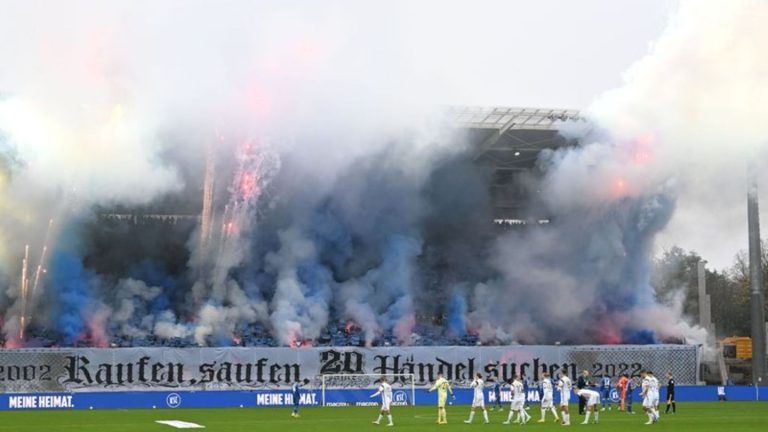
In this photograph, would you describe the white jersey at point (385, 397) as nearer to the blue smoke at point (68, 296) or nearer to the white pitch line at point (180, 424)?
the white pitch line at point (180, 424)

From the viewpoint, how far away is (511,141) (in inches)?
2901

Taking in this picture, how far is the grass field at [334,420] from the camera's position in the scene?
40219 mm

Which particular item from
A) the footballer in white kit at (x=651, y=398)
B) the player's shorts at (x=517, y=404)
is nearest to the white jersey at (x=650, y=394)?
the footballer in white kit at (x=651, y=398)

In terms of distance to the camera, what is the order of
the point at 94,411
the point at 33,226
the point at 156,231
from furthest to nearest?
the point at 156,231
the point at 33,226
the point at 94,411

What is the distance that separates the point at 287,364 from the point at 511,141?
21.7 metres

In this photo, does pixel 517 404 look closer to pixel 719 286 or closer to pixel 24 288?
pixel 24 288

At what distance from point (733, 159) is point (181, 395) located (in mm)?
30563

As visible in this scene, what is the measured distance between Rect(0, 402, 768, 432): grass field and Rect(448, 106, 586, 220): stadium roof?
20740mm

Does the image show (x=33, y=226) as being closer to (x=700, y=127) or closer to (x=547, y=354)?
(x=547, y=354)

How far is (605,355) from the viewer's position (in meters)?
67.2

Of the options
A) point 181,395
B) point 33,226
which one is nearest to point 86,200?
point 33,226

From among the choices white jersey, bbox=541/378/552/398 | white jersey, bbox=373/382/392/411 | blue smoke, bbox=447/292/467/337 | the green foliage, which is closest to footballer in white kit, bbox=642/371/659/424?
white jersey, bbox=541/378/552/398

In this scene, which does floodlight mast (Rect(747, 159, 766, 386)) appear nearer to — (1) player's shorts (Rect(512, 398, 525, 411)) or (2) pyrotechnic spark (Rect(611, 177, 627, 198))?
(2) pyrotechnic spark (Rect(611, 177, 627, 198))

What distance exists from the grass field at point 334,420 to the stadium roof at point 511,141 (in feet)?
68.0
